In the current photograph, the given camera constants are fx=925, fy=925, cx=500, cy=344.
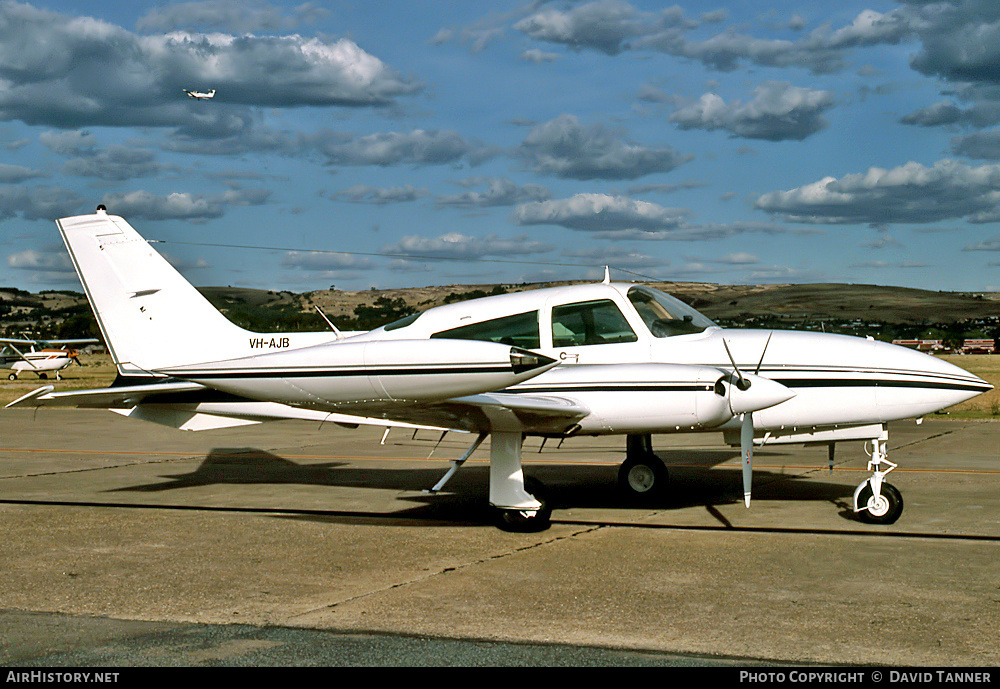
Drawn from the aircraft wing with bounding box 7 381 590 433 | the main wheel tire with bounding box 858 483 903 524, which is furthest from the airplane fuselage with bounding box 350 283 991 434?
the main wheel tire with bounding box 858 483 903 524

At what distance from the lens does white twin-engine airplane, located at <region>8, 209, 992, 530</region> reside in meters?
7.87

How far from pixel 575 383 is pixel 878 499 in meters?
3.23

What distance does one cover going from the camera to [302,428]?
913 inches

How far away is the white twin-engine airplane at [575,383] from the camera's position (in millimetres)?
7867

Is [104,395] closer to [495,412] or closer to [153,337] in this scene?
[153,337]

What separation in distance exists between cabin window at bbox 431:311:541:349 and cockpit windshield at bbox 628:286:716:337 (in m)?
1.10

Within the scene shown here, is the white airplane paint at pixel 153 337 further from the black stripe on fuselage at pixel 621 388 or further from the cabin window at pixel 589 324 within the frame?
the cabin window at pixel 589 324

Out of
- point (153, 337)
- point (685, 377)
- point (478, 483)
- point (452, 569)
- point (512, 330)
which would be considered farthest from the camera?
point (478, 483)

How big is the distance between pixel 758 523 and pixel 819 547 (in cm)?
124

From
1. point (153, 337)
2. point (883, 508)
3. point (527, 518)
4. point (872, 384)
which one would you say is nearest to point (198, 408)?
point (153, 337)

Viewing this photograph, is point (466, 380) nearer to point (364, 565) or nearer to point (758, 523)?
point (364, 565)

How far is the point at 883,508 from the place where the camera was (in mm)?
9180
